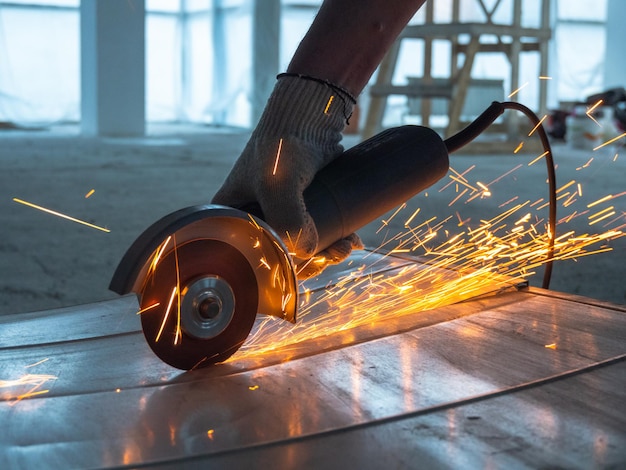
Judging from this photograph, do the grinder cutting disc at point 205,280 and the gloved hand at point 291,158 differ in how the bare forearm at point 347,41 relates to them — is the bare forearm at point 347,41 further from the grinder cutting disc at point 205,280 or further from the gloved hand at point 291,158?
the grinder cutting disc at point 205,280

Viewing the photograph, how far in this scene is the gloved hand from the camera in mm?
1287

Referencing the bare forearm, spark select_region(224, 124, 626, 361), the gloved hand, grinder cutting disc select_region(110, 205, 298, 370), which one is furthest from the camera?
spark select_region(224, 124, 626, 361)

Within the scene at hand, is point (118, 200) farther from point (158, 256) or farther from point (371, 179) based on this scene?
point (158, 256)

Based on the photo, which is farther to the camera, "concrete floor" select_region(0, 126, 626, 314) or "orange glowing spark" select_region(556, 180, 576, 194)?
"orange glowing spark" select_region(556, 180, 576, 194)

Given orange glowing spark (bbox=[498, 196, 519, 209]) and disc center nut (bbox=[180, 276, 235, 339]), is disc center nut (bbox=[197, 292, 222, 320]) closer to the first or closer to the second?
disc center nut (bbox=[180, 276, 235, 339])

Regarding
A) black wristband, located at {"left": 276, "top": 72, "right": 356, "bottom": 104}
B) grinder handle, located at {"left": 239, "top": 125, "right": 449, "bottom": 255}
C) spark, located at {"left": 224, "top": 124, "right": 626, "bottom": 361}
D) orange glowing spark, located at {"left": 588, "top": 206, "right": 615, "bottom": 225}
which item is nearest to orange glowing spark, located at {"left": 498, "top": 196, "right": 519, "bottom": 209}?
orange glowing spark, located at {"left": 588, "top": 206, "right": 615, "bottom": 225}

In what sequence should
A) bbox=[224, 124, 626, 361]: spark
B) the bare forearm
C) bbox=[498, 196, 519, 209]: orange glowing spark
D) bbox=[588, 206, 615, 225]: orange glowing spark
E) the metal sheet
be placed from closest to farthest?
the metal sheet → the bare forearm → bbox=[224, 124, 626, 361]: spark → bbox=[588, 206, 615, 225]: orange glowing spark → bbox=[498, 196, 519, 209]: orange glowing spark

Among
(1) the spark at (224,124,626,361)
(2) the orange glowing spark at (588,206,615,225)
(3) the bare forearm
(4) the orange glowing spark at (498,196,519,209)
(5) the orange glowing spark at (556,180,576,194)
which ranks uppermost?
(3) the bare forearm

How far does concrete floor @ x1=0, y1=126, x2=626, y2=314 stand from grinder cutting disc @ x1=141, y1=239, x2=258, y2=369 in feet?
3.13

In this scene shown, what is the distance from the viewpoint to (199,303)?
48.6 inches

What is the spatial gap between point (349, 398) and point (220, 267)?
27cm

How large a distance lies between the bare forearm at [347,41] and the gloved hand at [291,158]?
3 cm

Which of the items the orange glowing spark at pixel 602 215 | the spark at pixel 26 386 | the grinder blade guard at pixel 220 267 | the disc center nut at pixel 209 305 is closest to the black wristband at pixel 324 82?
the grinder blade guard at pixel 220 267

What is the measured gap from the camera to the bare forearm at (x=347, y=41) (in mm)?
1390
